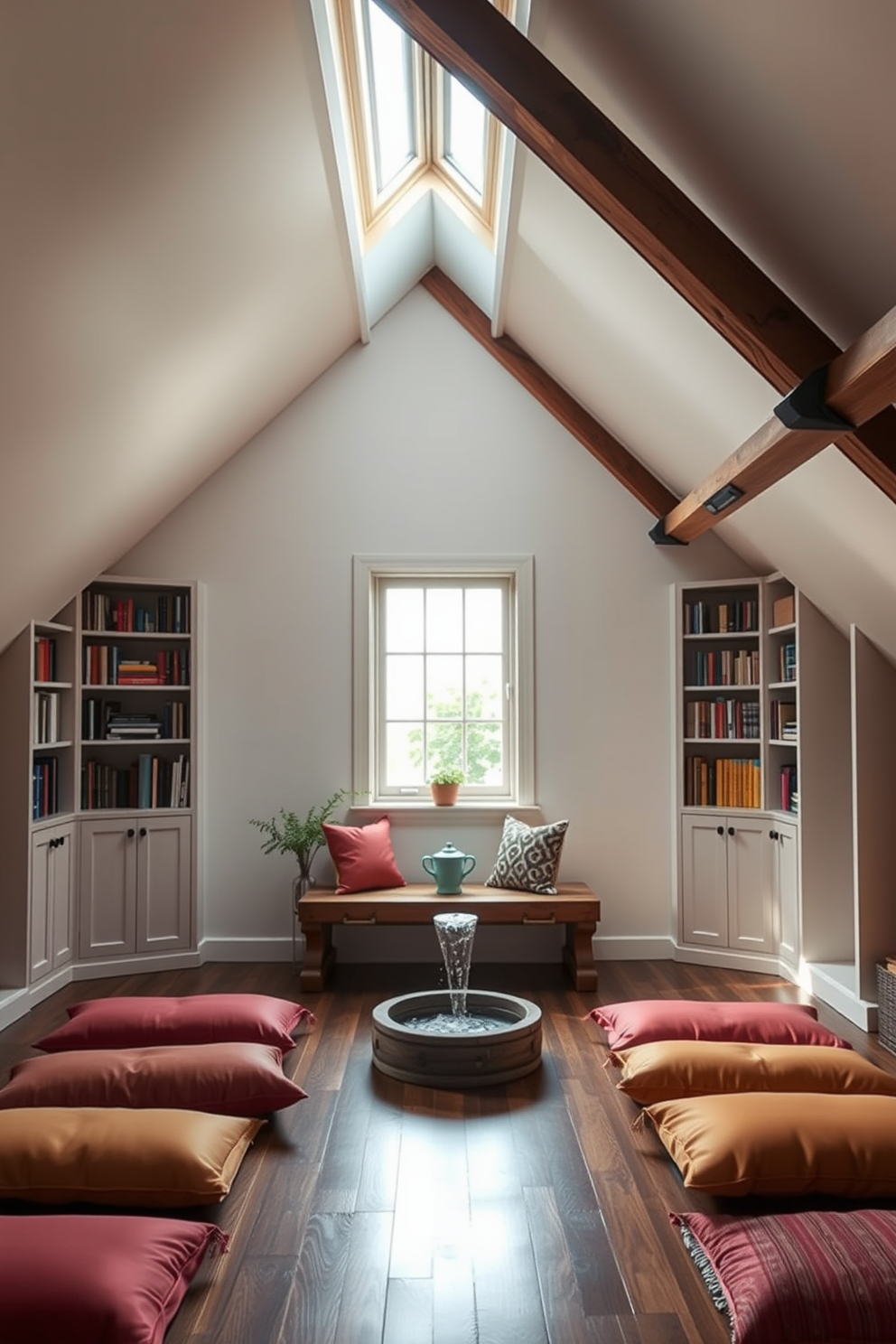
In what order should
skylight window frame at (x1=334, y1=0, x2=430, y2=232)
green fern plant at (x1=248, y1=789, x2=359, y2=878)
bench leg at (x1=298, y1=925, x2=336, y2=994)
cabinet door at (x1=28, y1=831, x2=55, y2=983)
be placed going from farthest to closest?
green fern plant at (x1=248, y1=789, x2=359, y2=878), bench leg at (x1=298, y1=925, x2=336, y2=994), cabinet door at (x1=28, y1=831, x2=55, y2=983), skylight window frame at (x1=334, y1=0, x2=430, y2=232)

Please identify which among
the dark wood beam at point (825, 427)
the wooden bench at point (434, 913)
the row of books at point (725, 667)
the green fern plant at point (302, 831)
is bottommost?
the wooden bench at point (434, 913)

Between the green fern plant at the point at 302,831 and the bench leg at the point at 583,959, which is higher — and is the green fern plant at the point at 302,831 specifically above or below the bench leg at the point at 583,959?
above

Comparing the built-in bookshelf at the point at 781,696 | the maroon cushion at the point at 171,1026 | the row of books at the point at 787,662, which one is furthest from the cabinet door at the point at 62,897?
the row of books at the point at 787,662

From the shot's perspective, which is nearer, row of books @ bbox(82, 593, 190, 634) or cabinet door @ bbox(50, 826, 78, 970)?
cabinet door @ bbox(50, 826, 78, 970)

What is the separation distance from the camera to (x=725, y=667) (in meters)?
6.12

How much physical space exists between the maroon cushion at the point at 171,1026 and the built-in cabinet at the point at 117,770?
1.16 meters

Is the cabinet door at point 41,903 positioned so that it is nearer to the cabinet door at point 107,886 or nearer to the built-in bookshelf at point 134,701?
the cabinet door at point 107,886

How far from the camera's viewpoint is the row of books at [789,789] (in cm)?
570

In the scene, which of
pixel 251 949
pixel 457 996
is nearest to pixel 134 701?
pixel 251 949

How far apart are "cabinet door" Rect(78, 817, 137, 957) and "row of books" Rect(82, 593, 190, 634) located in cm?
107

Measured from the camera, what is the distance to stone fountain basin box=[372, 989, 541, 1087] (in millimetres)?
4109

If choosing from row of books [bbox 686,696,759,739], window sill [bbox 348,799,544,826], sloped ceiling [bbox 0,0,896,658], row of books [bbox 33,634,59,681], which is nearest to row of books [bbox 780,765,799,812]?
row of books [bbox 686,696,759,739]

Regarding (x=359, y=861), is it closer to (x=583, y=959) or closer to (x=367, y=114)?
(x=583, y=959)

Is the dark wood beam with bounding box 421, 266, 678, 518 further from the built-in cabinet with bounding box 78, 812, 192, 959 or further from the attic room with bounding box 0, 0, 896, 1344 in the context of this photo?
the built-in cabinet with bounding box 78, 812, 192, 959
